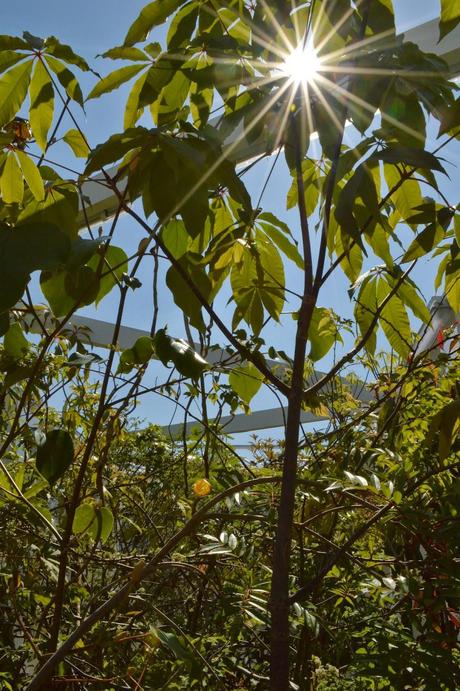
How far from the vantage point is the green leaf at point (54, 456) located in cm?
79

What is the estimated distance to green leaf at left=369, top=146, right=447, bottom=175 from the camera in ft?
1.84

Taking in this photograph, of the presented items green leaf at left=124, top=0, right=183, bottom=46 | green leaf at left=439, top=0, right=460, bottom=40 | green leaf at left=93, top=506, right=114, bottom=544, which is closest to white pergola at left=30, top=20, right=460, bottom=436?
green leaf at left=439, top=0, right=460, bottom=40

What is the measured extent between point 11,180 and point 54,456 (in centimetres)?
36

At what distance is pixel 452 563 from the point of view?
75cm

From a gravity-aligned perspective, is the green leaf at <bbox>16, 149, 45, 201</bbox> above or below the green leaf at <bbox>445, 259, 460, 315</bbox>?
above

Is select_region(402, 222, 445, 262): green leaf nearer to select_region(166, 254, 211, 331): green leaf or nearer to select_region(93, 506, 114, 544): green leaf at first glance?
select_region(166, 254, 211, 331): green leaf

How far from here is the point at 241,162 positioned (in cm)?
306

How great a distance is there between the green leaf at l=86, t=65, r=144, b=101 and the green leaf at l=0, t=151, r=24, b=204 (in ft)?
0.52

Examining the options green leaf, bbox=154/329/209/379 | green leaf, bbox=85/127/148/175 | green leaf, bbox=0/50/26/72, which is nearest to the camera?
green leaf, bbox=85/127/148/175

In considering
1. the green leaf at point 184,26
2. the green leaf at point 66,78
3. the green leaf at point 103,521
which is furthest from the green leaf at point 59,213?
the green leaf at point 103,521

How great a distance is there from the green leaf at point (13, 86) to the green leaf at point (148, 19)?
19 centimetres

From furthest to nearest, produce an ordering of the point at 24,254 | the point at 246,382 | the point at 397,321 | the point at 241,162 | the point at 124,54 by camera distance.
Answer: the point at 241,162 < the point at 246,382 < the point at 397,321 < the point at 124,54 < the point at 24,254

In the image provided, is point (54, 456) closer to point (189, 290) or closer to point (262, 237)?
point (189, 290)

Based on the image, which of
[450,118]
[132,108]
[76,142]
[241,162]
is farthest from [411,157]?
[241,162]
